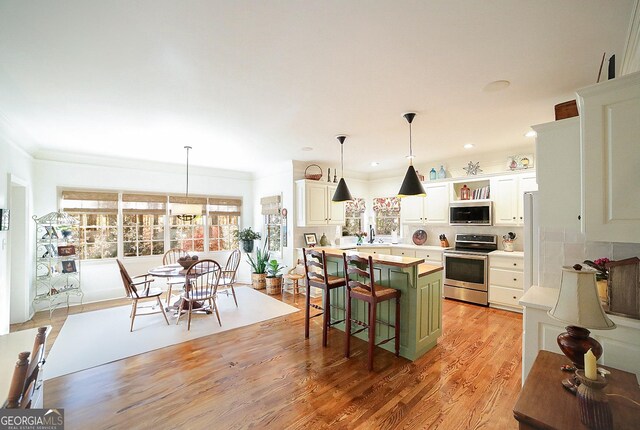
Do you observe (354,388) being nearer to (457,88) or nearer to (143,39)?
(457,88)

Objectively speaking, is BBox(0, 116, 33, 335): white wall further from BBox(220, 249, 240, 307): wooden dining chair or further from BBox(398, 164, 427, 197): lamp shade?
BBox(398, 164, 427, 197): lamp shade

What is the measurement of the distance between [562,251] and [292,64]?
279 centimetres

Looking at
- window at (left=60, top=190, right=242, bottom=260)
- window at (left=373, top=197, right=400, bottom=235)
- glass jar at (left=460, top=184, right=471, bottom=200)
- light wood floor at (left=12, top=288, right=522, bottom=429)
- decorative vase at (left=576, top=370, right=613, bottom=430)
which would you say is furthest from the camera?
window at (left=373, top=197, right=400, bottom=235)

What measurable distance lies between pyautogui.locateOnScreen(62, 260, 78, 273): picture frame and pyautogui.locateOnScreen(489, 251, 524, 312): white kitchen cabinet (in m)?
6.80

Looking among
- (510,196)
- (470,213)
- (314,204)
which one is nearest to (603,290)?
(510,196)

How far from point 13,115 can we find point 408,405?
5015mm

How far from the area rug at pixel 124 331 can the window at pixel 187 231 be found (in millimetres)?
1666

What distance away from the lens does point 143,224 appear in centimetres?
559

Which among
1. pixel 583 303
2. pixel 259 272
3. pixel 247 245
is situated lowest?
pixel 259 272

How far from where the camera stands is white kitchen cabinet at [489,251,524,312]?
4.30 meters

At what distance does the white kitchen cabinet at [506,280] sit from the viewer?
4.30m

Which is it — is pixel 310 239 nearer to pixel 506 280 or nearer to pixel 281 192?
pixel 281 192

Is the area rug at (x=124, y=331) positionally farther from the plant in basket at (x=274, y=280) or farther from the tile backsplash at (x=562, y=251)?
the tile backsplash at (x=562, y=251)

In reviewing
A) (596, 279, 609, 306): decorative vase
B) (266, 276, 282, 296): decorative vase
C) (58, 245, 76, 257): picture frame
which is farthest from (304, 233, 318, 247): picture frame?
(596, 279, 609, 306): decorative vase
